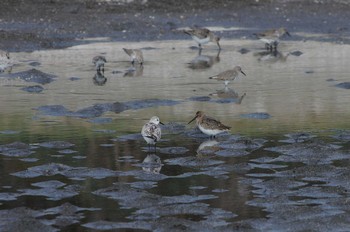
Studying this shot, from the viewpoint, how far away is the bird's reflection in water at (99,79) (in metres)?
24.1

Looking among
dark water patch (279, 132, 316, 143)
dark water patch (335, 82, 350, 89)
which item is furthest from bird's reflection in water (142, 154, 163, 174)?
dark water patch (335, 82, 350, 89)

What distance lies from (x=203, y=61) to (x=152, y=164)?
14.5m

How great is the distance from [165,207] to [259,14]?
28.1 meters

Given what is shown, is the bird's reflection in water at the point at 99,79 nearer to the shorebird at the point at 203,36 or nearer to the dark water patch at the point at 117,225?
the shorebird at the point at 203,36

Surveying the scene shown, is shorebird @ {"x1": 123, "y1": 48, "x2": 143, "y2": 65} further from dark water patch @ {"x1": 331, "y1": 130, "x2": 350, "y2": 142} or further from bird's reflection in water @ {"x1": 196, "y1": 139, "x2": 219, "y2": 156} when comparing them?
dark water patch @ {"x1": 331, "y1": 130, "x2": 350, "y2": 142}

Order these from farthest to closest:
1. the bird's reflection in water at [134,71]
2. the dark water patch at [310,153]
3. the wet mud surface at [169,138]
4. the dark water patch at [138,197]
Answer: the bird's reflection in water at [134,71] → the dark water patch at [310,153] → the dark water patch at [138,197] → the wet mud surface at [169,138]

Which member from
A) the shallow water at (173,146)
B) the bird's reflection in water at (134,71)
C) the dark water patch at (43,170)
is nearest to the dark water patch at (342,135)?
the shallow water at (173,146)

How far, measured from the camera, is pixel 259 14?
3919cm

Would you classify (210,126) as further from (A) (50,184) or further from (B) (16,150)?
(A) (50,184)

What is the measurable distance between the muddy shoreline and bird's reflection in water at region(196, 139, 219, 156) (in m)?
15.8

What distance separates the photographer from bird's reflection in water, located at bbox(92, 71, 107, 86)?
24062mm

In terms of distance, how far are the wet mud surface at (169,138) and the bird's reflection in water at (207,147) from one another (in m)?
0.02

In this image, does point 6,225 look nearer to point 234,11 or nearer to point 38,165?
point 38,165

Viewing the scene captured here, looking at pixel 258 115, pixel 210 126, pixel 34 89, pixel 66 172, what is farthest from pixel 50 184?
pixel 34 89
